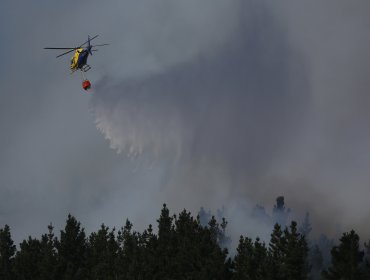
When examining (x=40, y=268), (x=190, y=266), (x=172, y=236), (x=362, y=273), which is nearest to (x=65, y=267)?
(x=40, y=268)

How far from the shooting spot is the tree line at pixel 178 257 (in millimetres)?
84312

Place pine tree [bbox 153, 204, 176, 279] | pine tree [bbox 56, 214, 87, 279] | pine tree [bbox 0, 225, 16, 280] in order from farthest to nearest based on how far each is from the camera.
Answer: pine tree [bbox 0, 225, 16, 280] → pine tree [bbox 56, 214, 87, 279] → pine tree [bbox 153, 204, 176, 279]

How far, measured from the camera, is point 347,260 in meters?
81.7

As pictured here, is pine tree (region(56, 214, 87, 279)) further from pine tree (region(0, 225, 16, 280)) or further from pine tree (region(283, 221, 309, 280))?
pine tree (region(283, 221, 309, 280))

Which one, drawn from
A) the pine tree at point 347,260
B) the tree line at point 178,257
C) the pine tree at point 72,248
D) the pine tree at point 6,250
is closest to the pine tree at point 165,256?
the tree line at point 178,257

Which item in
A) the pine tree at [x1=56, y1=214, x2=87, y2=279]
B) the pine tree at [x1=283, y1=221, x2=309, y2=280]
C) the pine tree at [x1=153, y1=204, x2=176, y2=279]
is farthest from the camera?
the pine tree at [x1=56, y1=214, x2=87, y2=279]

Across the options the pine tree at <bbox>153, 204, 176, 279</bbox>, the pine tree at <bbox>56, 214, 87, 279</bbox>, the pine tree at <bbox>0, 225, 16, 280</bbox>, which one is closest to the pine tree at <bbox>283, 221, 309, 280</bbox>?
the pine tree at <bbox>153, 204, 176, 279</bbox>

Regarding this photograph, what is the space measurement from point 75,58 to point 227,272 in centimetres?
4465

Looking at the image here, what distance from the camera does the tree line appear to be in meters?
84.3

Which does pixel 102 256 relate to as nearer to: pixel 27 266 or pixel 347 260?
pixel 27 266

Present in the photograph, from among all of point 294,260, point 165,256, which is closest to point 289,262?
point 294,260

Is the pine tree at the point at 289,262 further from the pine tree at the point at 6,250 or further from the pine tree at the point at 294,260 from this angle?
the pine tree at the point at 6,250

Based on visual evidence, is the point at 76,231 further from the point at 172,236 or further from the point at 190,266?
the point at 190,266

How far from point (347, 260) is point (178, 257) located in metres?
25.8
